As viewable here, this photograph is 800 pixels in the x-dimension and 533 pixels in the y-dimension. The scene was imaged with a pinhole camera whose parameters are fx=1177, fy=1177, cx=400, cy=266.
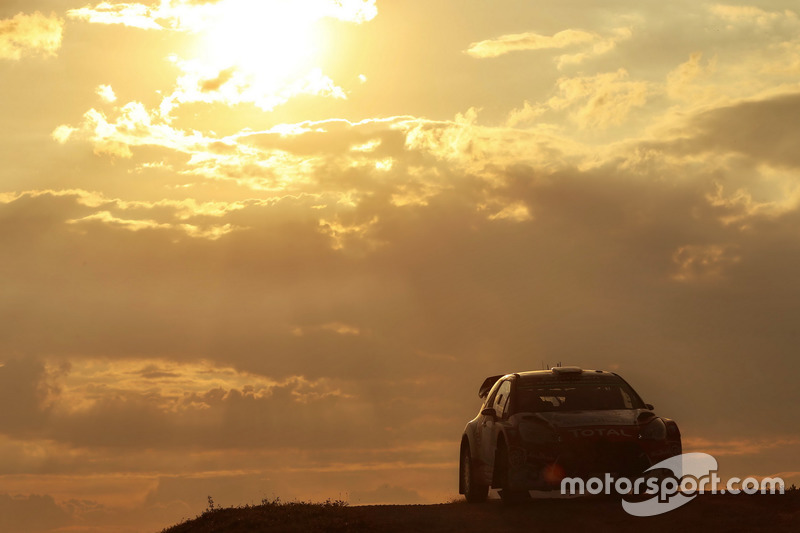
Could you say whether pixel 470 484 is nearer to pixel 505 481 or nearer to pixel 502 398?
pixel 502 398

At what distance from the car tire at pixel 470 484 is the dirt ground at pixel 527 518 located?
141cm

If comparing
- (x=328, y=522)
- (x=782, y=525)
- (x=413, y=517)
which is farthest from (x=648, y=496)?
(x=328, y=522)

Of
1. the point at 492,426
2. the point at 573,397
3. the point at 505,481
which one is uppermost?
the point at 573,397

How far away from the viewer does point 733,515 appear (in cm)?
1543

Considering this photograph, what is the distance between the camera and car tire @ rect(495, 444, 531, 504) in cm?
1689

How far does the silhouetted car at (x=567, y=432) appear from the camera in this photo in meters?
16.5

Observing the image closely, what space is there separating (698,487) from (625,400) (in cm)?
171

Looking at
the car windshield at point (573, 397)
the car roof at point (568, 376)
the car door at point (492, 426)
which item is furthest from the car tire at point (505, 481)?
the car roof at point (568, 376)

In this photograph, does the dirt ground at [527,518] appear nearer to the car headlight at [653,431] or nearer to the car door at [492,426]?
the car door at [492,426]

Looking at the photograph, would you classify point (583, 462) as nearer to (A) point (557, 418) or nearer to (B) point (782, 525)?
(A) point (557, 418)

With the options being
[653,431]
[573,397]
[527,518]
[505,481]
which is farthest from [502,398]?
[527,518]

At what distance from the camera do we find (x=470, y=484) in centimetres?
1948

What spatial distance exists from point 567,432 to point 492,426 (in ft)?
6.06

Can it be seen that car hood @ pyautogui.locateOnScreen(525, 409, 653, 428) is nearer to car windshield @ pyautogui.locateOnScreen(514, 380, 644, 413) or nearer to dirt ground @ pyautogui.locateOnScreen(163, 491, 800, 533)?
car windshield @ pyautogui.locateOnScreen(514, 380, 644, 413)
